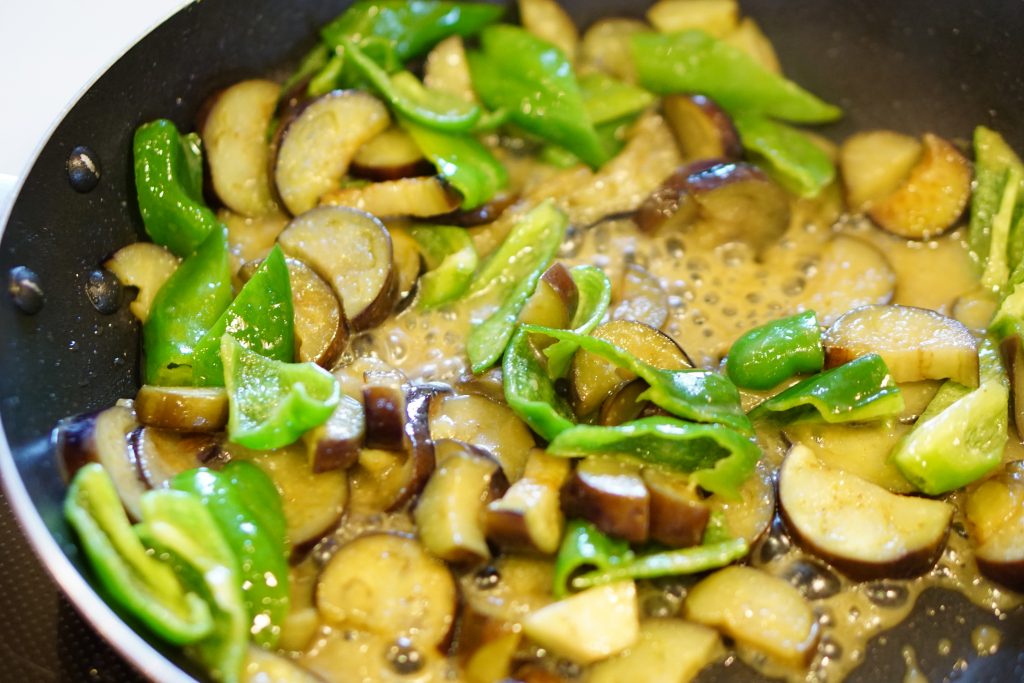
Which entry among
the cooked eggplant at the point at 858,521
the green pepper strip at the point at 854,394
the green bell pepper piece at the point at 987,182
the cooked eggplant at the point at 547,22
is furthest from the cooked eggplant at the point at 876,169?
the cooked eggplant at the point at 858,521

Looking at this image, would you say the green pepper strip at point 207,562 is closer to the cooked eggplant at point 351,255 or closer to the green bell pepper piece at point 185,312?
the green bell pepper piece at point 185,312

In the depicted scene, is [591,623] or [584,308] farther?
[584,308]

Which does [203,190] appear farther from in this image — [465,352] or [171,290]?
[465,352]

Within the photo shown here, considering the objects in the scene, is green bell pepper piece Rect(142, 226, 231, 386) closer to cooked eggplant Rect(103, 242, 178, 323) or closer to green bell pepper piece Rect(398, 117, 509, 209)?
cooked eggplant Rect(103, 242, 178, 323)

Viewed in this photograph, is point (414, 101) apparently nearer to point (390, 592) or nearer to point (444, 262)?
point (444, 262)

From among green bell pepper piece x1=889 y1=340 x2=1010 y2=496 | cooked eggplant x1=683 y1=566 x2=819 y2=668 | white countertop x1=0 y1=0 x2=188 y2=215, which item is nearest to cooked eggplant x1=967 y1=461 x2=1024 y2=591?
green bell pepper piece x1=889 y1=340 x2=1010 y2=496

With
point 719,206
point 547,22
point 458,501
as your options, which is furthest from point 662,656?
point 547,22
